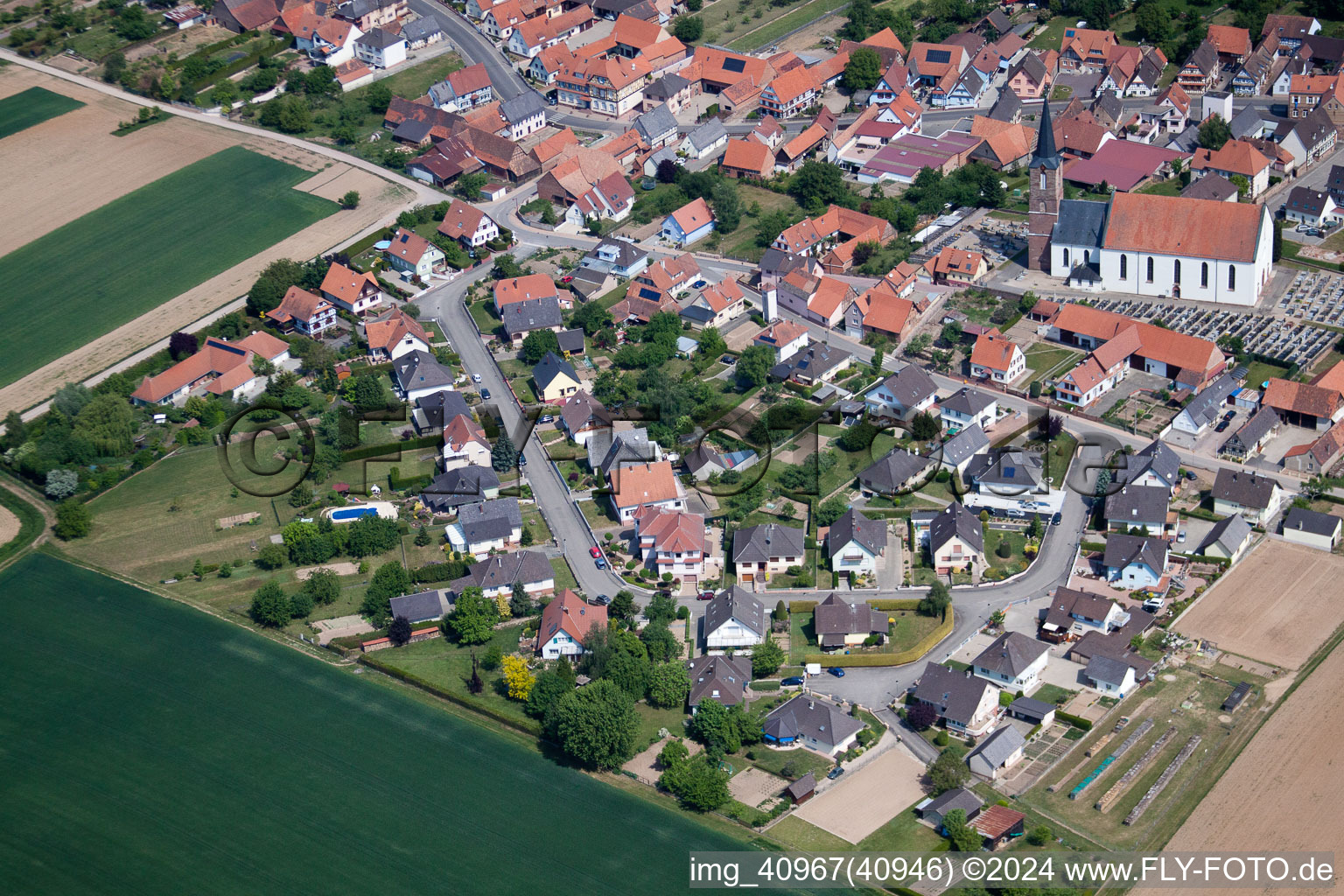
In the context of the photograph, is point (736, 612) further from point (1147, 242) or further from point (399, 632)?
point (1147, 242)

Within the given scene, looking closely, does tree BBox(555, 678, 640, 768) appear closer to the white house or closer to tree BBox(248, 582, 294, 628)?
the white house

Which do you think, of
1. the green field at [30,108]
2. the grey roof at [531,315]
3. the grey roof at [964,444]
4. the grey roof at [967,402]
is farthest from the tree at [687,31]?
the grey roof at [964,444]

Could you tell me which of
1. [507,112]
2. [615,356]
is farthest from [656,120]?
[615,356]

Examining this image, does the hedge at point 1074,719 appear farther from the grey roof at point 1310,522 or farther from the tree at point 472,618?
the tree at point 472,618

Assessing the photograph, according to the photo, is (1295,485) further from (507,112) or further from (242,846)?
(507,112)

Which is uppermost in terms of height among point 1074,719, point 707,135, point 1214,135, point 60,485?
point 60,485

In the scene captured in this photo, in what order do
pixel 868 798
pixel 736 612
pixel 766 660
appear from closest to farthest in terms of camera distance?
pixel 868 798 < pixel 766 660 < pixel 736 612

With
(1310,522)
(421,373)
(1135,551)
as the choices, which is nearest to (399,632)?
(421,373)
